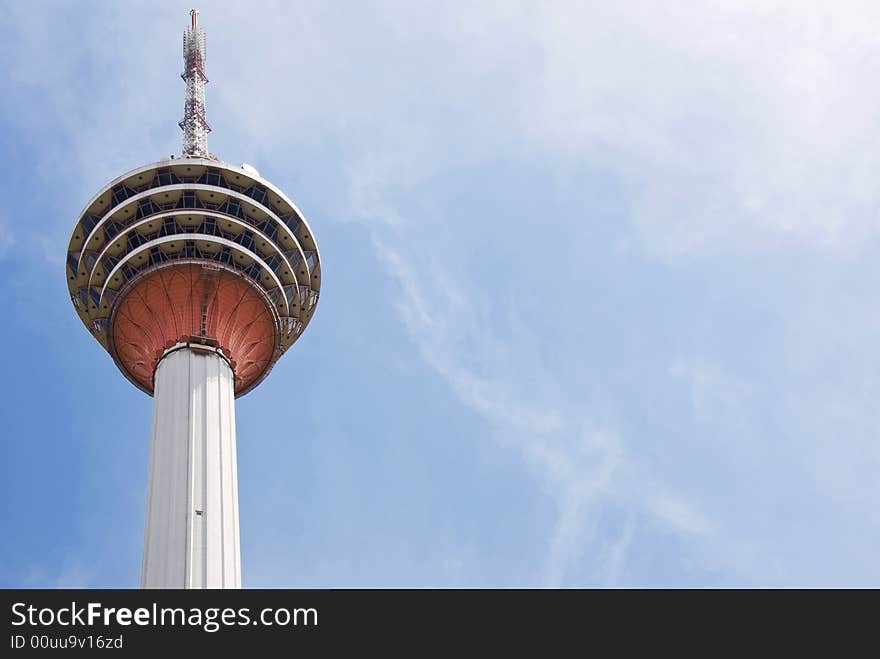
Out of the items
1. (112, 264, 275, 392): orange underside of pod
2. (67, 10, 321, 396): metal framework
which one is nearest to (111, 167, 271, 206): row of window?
(67, 10, 321, 396): metal framework

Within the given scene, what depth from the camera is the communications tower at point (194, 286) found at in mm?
57719

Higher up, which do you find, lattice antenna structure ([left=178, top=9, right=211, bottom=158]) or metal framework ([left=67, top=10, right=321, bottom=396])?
lattice antenna structure ([left=178, top=9, right=211, bottom=158])

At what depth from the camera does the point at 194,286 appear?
62312 millimetres

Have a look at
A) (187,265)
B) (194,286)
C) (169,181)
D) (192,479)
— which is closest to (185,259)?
(187,265)

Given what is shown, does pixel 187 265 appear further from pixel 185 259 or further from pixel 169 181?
pixel 169 181

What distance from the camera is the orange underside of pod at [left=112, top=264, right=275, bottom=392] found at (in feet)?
202

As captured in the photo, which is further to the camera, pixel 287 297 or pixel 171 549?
pixel 287 297

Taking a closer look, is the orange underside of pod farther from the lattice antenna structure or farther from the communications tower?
the lattice antenna structure

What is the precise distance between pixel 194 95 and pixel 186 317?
21.0 m

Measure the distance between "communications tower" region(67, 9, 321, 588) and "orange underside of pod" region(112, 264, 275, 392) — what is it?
7cm

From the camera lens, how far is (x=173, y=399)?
57.4m
